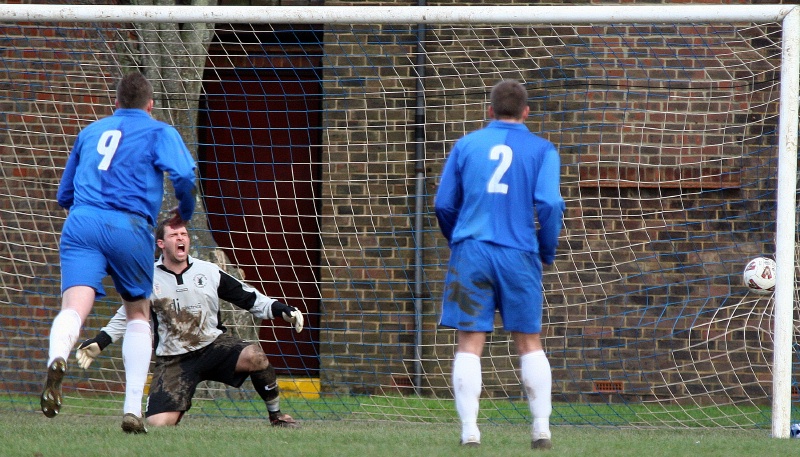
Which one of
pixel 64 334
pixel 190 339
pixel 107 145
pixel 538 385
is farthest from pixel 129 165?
pixel 538 385

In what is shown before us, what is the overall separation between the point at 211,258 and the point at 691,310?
408 centimetres

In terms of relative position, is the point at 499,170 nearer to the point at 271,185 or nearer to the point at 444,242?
the point at 444,242

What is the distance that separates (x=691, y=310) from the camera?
859 cm

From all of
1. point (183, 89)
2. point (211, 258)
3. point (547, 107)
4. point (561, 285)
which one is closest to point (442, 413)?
point (561, 285)

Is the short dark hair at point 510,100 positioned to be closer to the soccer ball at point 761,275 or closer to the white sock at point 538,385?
the white sock at point 538,385

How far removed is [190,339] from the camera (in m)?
6.44

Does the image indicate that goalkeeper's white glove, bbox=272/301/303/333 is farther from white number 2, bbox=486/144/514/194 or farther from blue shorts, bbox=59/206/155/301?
white number 2, bbox=486/144/514/194

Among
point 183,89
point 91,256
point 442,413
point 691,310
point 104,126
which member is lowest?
point 442,413

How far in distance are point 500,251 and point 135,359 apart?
2.04 meters

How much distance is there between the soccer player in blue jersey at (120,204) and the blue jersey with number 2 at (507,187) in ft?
4.60

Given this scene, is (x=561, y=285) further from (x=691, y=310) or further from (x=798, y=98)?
(x=798, y=98)

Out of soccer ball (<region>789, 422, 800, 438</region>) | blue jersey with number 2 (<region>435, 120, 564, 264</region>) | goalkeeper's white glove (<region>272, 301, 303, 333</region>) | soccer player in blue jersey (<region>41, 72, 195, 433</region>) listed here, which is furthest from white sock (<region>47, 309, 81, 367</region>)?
soccer ball (<region>789, 422, 800, 438</region>)

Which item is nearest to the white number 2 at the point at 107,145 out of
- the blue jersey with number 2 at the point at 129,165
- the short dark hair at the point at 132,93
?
the blue jersey with number 2 at the point at 129,165

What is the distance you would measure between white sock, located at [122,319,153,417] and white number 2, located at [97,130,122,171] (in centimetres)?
84
